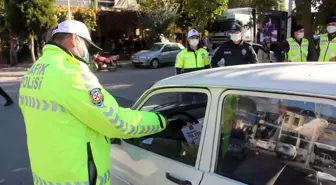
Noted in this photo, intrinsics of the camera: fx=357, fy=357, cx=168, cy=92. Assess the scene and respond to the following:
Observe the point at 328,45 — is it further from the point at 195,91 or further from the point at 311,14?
the point at 195,91

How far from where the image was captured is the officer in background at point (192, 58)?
6746 millimetres

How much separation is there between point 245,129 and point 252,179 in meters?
0.27

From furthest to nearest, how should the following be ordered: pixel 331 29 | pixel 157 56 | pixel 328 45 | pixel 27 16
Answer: pixel 157 56 < pixel 27 16 < pixel 328 45 < pixel 331 29

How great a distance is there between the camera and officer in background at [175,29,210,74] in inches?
266

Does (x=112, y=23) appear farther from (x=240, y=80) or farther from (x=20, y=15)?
(x=240, y=80)

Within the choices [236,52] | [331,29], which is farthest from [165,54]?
[331,29]

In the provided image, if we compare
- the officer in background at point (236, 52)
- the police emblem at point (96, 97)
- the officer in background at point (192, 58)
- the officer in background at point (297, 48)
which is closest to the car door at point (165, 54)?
the officer in background at point (192, 58)

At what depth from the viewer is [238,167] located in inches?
74.3

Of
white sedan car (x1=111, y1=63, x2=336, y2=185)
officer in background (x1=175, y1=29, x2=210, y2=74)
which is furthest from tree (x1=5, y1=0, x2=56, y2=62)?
white sedan car (x1=111, y1=63, x2=336, y2=185)

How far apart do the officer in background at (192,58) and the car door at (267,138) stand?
481 cm

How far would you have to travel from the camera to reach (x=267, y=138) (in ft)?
6.08

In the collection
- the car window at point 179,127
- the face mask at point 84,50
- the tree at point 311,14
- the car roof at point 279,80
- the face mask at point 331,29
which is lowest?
the car window at point 179,127

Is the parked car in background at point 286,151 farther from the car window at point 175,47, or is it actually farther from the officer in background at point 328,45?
the car window at point 175,47

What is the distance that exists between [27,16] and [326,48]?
15865 mm
